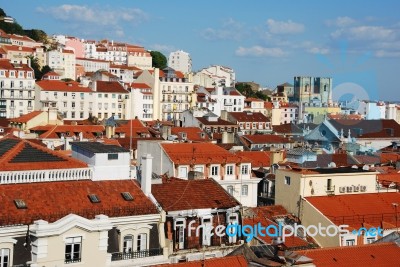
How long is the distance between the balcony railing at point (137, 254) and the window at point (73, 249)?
1.59 meters

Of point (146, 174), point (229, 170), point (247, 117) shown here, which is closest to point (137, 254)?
point (146, 174)

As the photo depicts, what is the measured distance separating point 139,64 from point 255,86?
120 feet

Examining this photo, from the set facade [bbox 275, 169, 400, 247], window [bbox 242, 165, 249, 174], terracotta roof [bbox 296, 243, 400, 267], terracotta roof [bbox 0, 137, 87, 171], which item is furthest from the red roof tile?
terracotta roof [bbox 296, 243, 400, 267]

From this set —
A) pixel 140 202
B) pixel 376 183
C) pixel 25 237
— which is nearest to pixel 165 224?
pixel 140 202

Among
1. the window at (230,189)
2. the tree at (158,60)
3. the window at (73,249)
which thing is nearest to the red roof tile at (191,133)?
the window at (230,189)

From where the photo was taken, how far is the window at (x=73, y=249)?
75.2ft

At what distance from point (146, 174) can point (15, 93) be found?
88.3 metres

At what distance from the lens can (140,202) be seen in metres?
26.5

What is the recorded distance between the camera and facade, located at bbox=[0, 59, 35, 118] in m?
110

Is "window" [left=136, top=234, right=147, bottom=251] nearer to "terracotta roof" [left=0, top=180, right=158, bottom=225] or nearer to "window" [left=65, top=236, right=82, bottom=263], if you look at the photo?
"terracotta roof" [left=0, top=180, right=158, bottom=225]

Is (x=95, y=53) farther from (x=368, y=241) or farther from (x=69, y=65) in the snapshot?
(x=368, y=241)

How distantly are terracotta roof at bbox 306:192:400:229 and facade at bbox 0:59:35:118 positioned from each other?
3233 inches

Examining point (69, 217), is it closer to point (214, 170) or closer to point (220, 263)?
point (220, 263)

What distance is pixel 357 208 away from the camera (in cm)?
3581
